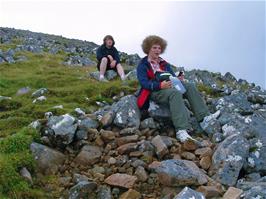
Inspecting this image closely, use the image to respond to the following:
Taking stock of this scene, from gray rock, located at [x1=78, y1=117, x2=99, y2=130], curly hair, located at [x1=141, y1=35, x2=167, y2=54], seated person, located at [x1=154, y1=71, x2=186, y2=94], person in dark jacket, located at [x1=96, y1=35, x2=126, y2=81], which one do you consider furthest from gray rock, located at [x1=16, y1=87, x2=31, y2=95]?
seated person, located at [x1=154, y1=71, x2=186, y2=94]

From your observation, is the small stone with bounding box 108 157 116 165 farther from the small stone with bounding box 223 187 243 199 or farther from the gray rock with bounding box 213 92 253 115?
the gray rock with bounding box 213 92 253 115

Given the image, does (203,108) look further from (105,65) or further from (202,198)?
(105,65)

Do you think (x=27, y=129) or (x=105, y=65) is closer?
(x=27, y=129)

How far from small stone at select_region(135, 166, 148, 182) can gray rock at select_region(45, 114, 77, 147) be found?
182 centimetres

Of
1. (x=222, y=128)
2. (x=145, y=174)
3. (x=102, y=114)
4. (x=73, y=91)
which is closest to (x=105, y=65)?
(x=73, y=91)

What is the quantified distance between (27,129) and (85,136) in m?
1.23

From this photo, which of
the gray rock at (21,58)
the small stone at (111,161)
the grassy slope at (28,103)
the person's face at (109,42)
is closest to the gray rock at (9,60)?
the gray rock at (21,58)

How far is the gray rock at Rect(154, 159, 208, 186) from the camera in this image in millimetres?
9383

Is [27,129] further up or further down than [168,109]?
further down

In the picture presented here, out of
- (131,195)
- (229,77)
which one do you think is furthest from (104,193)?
(229,77)

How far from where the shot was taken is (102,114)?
42.1ft

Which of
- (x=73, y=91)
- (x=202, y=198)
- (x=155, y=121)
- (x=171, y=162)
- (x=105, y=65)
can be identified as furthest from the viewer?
(x=105, y=65)

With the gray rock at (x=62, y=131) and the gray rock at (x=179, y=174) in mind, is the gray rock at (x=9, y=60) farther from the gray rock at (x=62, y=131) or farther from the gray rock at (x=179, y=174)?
the gray rock at (x=179, y=174)

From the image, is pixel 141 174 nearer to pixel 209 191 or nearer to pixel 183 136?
pixel 209 191
